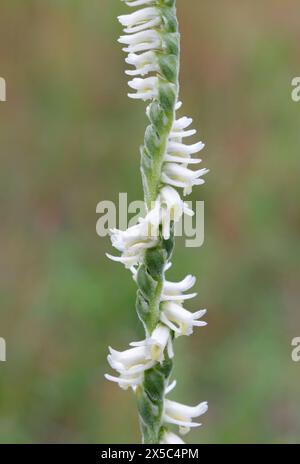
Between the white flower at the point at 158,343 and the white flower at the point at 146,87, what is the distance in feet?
1.44

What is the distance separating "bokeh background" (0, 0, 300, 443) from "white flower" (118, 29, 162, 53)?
2.31 m

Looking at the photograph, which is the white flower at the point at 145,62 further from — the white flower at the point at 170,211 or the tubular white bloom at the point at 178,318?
the tubular white bloom at the point at 178,318

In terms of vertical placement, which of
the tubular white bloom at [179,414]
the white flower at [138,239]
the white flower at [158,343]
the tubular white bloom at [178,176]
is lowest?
the tubular white bloom at [179,414]

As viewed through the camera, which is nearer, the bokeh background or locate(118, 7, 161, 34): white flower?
locate(118, 7, 161, 34): white flower

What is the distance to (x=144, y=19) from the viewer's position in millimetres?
1527

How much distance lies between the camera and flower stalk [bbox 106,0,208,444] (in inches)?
59.1

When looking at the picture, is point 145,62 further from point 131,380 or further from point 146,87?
point 131,380

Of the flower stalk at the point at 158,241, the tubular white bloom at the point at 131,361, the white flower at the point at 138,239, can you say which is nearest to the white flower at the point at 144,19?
the flower stalk at the point at 158,241

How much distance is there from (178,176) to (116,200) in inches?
148

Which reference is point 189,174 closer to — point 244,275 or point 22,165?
point 244,275

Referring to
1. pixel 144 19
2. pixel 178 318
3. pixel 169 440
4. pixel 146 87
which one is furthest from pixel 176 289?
pixel 144 19

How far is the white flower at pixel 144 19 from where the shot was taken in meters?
1.51

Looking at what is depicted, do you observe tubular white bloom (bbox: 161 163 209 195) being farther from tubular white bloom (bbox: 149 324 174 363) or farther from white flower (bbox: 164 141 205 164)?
tubular white bloom (bbox: 149 324 174 363)

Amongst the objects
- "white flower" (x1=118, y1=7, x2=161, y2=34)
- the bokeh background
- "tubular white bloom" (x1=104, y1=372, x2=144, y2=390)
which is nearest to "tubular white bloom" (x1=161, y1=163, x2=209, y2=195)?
"white flower" (x1=118, y1=7, x2=161, y2=34)
